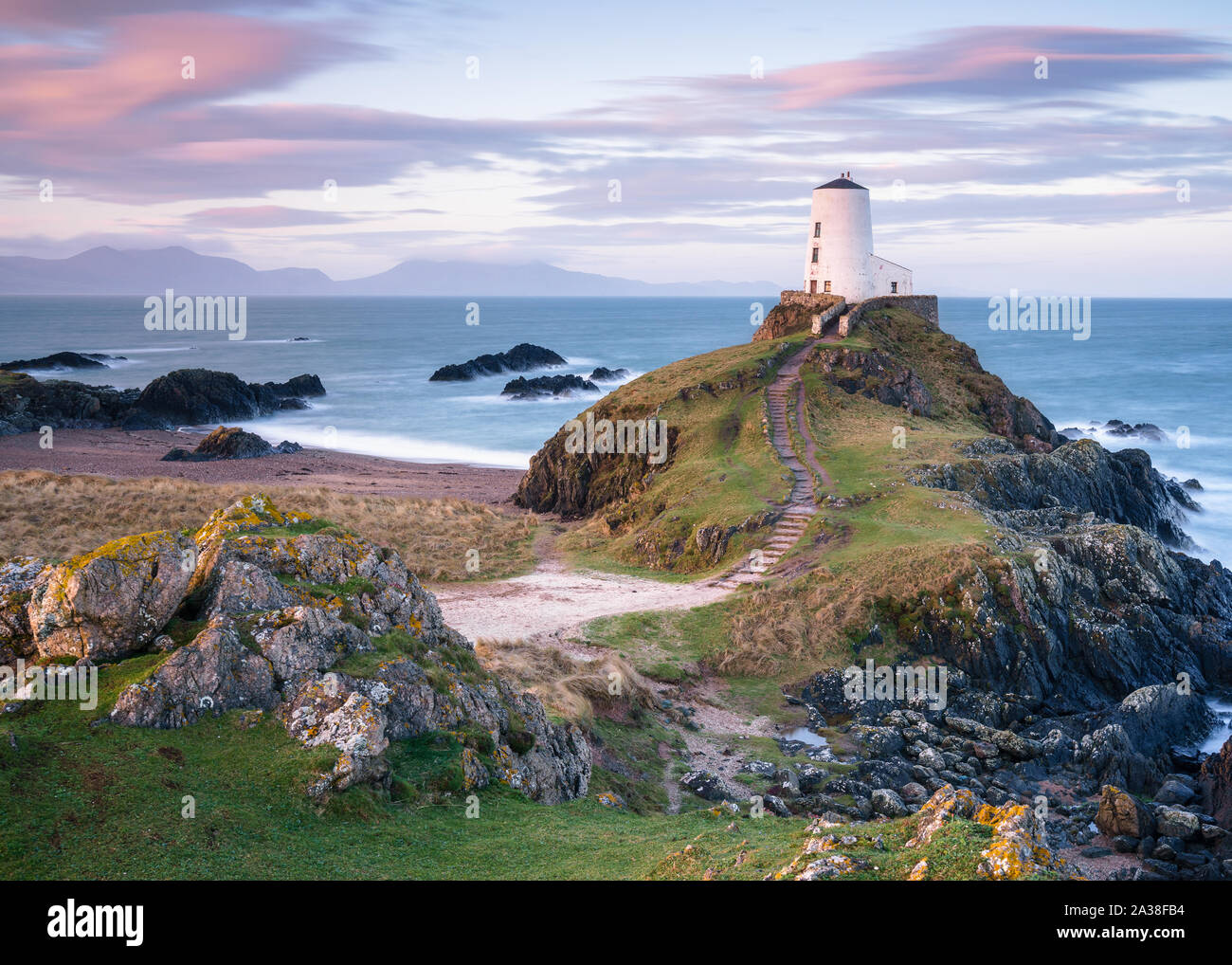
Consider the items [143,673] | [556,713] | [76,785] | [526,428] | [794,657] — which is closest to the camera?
[76,785]

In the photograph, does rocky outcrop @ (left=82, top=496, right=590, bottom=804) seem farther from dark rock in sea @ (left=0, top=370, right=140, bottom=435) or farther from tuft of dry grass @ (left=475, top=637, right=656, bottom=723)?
dark rock in sea @ (left=0, top=370, right=140, bottom=435)

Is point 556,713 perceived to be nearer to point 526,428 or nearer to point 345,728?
point 345,728

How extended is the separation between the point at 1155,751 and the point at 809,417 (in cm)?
2349

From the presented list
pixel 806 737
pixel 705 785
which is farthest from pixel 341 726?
pixel 806 737

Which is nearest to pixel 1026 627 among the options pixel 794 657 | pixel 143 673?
pixel 794 657

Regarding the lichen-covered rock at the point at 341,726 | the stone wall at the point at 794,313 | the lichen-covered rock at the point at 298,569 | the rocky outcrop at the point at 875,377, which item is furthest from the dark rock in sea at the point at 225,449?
the lichen-covered rock at the point at 341,726

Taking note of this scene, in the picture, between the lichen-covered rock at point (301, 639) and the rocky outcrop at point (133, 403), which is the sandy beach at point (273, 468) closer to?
the rocky outcrop at point (133, 403)

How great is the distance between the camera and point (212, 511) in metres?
38.5

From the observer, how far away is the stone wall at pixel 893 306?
2112 inches

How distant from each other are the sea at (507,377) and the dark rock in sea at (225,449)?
30.9 feet

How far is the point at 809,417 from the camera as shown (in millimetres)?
43562

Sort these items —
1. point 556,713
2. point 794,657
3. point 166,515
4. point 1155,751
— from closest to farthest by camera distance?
point 556,713
point 1155,751
point 794,657
point 166,515

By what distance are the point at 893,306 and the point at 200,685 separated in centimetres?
5323

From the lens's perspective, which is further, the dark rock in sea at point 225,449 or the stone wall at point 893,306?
the dark rock in sea at point 225,449
